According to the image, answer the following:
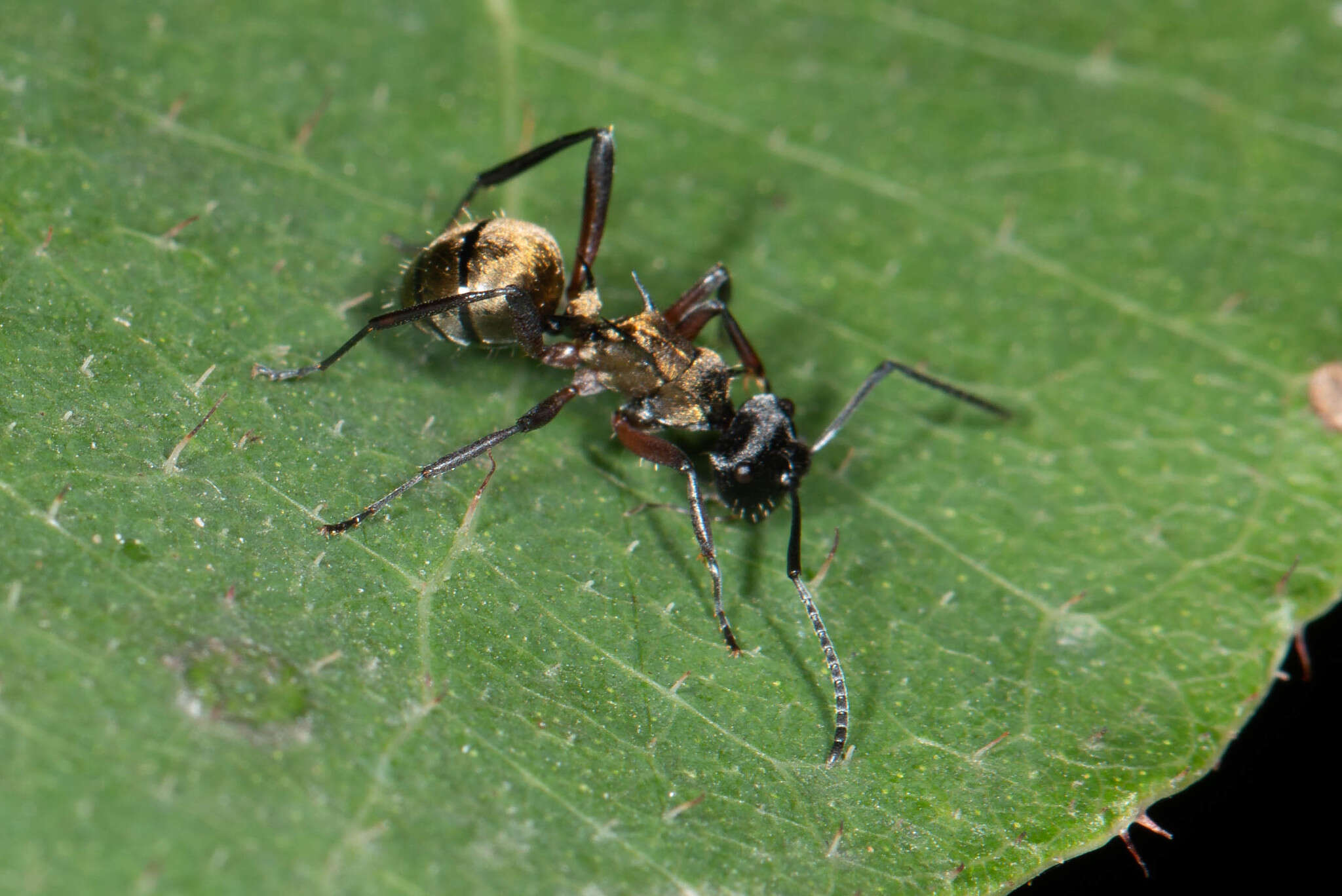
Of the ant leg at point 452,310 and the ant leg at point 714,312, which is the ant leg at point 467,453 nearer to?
the ant leg at point 452,310

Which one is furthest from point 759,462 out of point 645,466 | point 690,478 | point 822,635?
point 822,635

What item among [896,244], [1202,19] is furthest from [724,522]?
[1202,19]

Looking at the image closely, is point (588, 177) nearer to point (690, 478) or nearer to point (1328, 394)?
point (690, 478)

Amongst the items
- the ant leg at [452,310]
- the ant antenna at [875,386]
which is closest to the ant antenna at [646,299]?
the ant leg at [452,310]

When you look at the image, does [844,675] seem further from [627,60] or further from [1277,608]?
[627,60]

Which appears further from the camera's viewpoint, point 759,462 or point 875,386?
point 875,386

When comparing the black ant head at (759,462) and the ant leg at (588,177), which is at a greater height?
the ant leg at (588,177)
